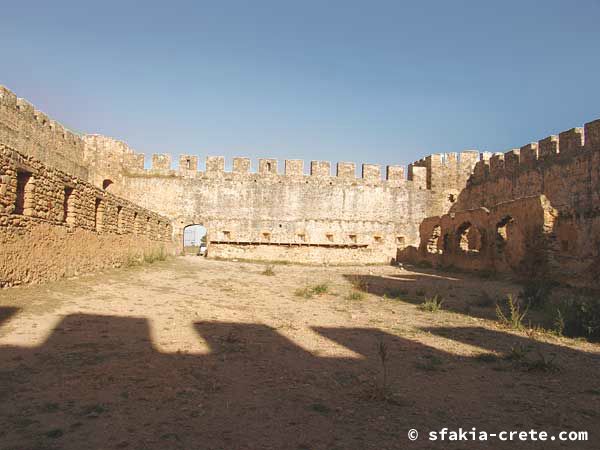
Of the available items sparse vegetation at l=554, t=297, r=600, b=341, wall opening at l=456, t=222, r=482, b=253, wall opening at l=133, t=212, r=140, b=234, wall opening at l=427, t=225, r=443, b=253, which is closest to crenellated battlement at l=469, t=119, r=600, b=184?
wall opening at l=456, t=222, r=482, b=253

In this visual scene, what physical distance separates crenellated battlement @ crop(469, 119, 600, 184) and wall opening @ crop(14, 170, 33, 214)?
1892 cm

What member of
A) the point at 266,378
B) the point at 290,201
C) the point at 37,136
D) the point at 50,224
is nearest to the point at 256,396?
the point at 266,378

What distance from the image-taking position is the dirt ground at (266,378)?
7.84 feet

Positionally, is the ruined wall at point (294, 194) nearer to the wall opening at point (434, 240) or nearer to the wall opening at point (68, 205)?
the wall opening at point (434, 240)

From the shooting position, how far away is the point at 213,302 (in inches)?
273

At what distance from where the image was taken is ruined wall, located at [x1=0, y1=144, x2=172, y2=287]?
5930mm

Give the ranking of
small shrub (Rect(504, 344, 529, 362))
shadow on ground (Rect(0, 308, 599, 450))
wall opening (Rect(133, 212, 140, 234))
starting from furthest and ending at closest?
wall opening (Rect(133, 212, 140, 234)) < small shrub (Rect(504, 344, 529, 362)) < shadow on ground (Rect(0, 308, 599, 450))

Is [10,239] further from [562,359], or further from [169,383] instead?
[562,359]

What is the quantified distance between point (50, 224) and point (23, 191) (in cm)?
83

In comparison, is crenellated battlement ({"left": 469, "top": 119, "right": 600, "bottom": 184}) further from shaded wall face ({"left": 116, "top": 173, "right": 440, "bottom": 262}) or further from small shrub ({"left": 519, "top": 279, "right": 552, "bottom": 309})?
small shrub ({"left": 519, "top": 279, "right": 552, "bottom": 309})

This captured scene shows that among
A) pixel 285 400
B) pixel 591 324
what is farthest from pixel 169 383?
pixel 591 324

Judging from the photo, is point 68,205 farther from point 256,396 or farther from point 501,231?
point 501,231

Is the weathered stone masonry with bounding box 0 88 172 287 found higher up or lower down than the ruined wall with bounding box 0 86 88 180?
lower down

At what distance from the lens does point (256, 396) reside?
296cm
